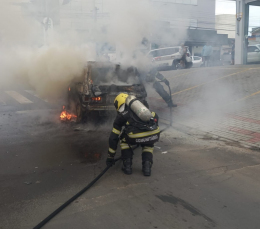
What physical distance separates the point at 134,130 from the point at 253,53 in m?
15.8

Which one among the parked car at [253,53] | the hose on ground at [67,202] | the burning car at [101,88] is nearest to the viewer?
the hose on ground at [67,202]

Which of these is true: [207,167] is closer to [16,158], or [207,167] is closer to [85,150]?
[85,150]

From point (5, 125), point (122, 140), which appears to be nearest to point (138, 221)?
point (122, 140)

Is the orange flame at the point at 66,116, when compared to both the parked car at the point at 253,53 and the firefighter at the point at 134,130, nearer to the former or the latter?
the firefighter at the point at 134,130

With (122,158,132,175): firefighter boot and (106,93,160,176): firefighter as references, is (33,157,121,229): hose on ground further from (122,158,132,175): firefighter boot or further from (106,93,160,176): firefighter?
(106,93,160,176): firefighter

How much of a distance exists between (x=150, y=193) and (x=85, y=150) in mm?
2300

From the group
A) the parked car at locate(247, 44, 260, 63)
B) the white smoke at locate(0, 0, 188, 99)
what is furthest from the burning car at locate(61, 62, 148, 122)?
the parked car at locate(247, 44, 260, 63)

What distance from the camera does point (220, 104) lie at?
963cm

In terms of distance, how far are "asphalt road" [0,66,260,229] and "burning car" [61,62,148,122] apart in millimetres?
872

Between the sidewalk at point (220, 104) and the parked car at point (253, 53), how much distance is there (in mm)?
4667

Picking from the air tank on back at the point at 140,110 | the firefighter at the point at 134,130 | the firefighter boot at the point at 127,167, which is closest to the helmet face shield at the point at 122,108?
the firefighter at the point at 134,130

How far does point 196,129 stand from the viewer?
7.50 meters

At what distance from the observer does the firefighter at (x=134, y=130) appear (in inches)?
172

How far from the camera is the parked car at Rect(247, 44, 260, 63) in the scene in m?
17.7
